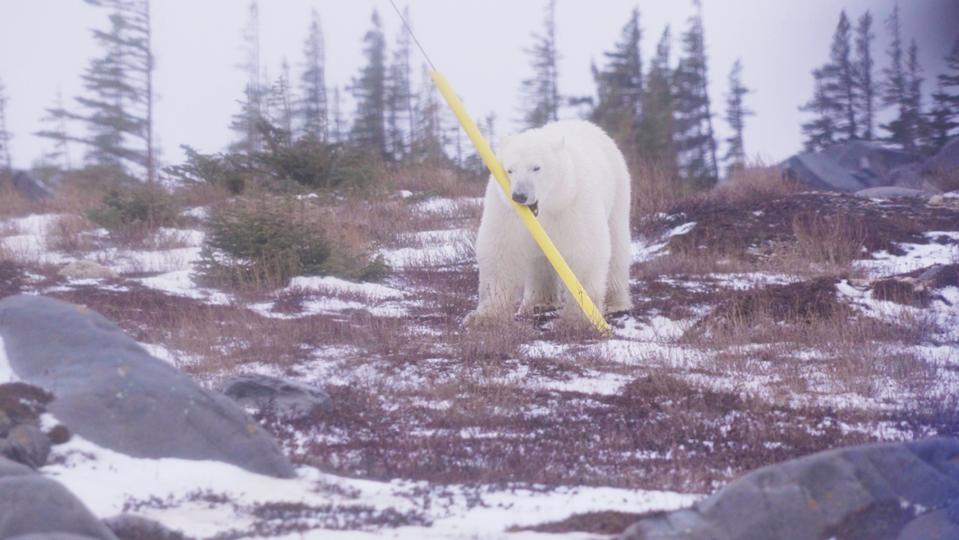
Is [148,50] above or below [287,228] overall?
above

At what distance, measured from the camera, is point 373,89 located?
29.4m

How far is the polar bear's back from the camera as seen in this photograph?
7.60 m

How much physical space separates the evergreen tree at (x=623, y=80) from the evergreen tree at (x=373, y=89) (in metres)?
5.97

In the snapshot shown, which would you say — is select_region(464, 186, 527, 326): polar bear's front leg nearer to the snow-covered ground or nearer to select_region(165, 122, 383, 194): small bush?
the snow-covered ground

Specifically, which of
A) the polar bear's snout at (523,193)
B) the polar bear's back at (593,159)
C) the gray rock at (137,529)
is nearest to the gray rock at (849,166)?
the polar bear's back at (593,159)

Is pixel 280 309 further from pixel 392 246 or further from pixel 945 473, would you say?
pixel 945 473

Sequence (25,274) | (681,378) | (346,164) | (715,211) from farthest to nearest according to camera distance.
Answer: (346,164), (715,211), (25,274), (681,378)

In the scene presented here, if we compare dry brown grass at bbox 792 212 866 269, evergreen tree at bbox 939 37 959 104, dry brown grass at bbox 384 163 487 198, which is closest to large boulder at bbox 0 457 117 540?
evergreen tree at bbox 939 37 959 104

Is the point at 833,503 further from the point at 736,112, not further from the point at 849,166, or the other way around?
the point at 736,112

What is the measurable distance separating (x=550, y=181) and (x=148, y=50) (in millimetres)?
19165

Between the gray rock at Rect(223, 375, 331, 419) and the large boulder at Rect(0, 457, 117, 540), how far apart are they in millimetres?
1734

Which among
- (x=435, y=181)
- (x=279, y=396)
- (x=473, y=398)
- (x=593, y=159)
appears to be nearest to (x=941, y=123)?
(x=435, y=181)

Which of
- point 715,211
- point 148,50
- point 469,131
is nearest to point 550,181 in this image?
point 469,131

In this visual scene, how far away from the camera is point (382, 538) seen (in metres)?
2.94
